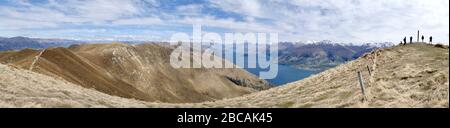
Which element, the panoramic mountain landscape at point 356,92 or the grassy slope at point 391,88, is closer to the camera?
the grassy slope at point 391,88

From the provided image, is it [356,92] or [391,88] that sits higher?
[391,88]

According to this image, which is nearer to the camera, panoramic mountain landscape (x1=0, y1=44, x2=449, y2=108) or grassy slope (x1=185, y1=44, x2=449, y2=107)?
grassy slope (x1=185, y1=44, x2=449, y2=107)

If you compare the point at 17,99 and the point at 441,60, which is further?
the point at 441,60

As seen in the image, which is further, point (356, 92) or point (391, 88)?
point (356, 92)
